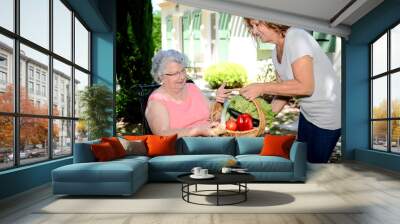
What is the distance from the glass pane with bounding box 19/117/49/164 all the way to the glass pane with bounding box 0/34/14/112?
43 cm

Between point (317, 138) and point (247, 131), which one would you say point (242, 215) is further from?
point (247, 131)

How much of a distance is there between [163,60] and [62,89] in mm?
1740

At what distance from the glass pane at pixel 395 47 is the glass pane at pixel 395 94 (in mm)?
199

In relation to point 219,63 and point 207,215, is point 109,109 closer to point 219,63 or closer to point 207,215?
point 219,63

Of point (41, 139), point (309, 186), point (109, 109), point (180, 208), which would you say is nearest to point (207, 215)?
point (180, 208)

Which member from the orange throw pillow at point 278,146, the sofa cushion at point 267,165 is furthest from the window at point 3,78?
the orange throw pillow at point 278,146

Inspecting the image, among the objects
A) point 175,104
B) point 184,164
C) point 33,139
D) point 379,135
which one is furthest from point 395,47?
point 33,139

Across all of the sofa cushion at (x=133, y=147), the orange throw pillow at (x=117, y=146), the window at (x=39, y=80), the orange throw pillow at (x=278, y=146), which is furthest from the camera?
the sofa cushion at (x=133, y=147)

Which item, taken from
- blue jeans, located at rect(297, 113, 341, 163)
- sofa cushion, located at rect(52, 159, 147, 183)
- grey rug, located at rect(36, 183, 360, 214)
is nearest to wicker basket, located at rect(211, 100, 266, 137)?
blue jeans, located at rect(297, 113, 341, 163)

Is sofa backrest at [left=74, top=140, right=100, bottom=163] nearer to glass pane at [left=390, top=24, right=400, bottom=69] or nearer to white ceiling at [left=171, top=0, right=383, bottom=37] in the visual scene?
white ceiling at [left=171, top=0, right=383, bottom=37]

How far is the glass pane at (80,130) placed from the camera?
748 cm

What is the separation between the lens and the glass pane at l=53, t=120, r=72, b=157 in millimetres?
6455

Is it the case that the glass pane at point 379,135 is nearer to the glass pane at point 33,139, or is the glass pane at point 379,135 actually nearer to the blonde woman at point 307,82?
the blonde woman at point 307,82

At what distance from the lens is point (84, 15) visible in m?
7.51
